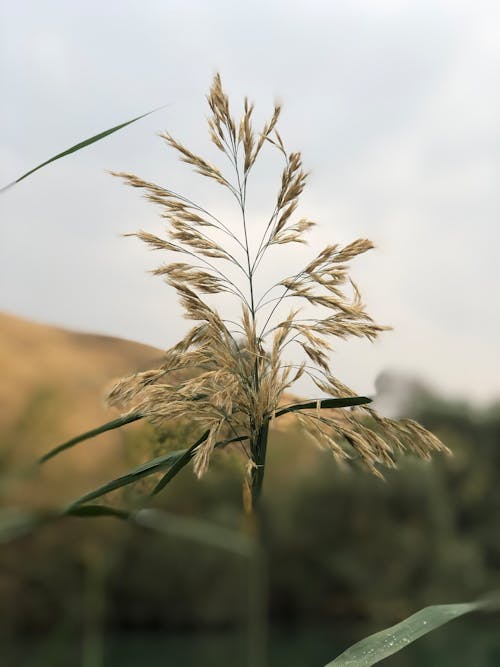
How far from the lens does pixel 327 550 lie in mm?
7438

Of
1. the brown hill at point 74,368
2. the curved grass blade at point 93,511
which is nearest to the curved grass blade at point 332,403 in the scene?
the curved grass blade at point 93,511

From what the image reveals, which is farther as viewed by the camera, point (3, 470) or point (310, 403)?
point (310, 403)

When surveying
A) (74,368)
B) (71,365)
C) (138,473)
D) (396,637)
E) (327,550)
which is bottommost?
(396,637)

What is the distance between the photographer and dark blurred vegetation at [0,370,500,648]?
20.5 ft

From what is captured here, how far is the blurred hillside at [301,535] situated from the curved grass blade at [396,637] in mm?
4640

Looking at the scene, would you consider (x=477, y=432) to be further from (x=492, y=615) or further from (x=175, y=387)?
(x=175, y=387)

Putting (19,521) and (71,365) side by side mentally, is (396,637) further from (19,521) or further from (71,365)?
(71,365)

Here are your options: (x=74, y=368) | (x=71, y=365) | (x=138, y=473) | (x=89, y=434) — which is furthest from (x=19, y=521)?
(x=71, y=365)

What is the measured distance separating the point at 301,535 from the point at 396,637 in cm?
714

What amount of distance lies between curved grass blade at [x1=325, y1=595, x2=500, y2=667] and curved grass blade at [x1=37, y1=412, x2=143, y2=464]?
226 mm

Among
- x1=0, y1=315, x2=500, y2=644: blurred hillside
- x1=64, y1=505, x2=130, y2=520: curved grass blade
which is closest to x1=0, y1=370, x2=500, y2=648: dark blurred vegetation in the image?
x1=0, y1=315, x2=500, y2=644: blurred hillside

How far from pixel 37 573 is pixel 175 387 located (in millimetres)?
5842

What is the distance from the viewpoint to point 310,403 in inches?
30.5

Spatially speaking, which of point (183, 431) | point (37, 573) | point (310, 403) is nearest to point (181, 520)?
point (310, 403)
